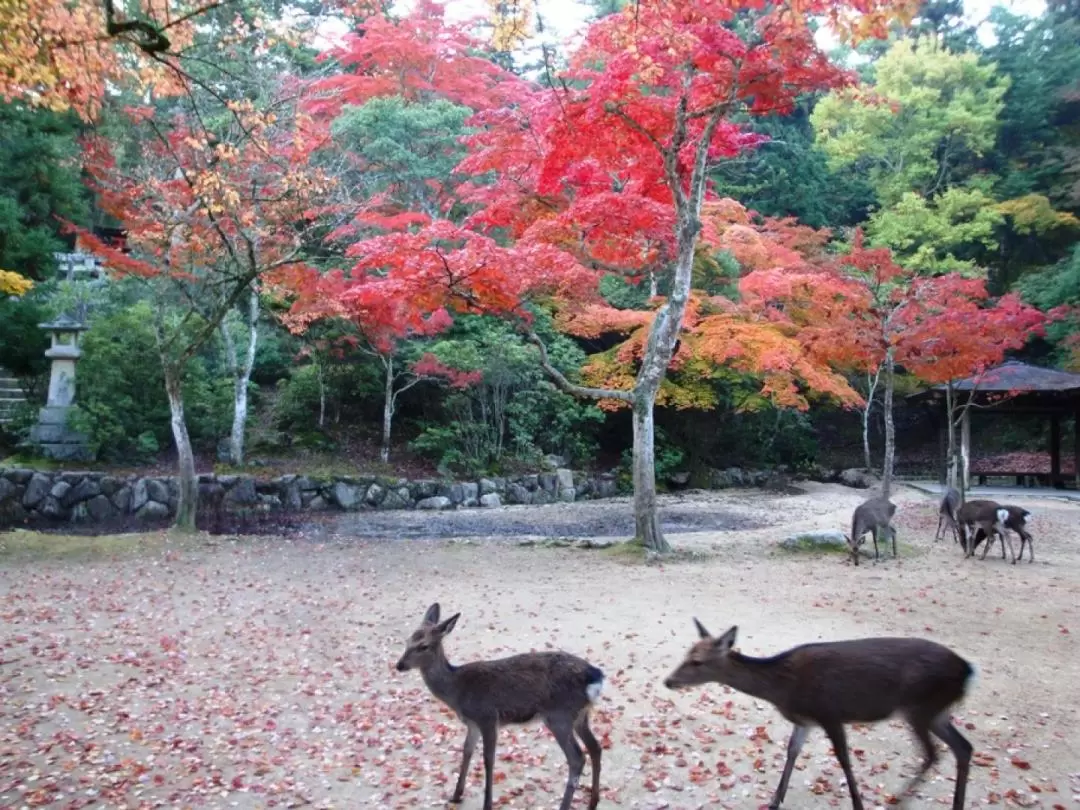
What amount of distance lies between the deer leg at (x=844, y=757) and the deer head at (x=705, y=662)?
0.51m

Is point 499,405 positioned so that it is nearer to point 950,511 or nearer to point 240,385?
point 240,385

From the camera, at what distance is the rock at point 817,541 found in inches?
413

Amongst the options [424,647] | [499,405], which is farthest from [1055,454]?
[424,647]

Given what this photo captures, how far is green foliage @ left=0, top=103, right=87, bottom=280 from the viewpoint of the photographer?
1416cm

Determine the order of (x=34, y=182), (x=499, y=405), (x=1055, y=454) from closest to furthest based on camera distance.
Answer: (x=34, y=182) → (x=499, y=405) → (x=1055, y=454)

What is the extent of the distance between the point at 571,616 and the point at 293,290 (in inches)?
397

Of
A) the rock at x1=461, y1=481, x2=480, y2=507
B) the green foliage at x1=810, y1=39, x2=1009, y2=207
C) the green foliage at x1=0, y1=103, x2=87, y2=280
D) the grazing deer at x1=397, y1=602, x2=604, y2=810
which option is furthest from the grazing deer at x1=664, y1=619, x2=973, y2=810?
the green foliage at x1=810, y1=39, x2=1009, y2=207

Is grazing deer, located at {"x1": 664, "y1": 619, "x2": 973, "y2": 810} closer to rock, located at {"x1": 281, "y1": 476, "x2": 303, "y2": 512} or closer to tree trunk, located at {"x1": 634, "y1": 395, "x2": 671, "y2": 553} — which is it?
tree trunk, located at {"x1": 634, "y1": 395, "x2": 671, "y2": 553}

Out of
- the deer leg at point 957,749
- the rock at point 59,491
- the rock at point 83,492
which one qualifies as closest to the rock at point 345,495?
→ the rock at point 83,492

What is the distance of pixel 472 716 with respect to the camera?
369 cm

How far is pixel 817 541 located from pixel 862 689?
7517 mm

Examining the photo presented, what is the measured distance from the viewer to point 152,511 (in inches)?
570

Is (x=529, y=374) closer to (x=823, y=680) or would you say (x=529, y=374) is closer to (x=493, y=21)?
(x=493, y=21)

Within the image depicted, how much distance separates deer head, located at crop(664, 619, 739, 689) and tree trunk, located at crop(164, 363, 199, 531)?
31.3 ft
